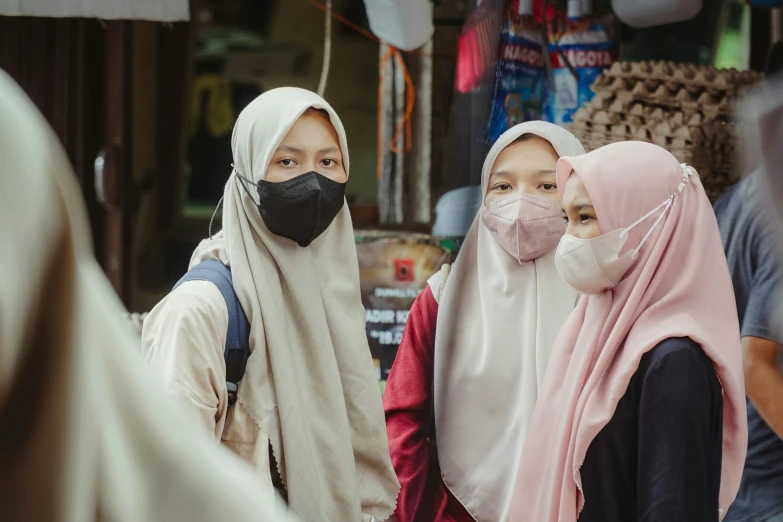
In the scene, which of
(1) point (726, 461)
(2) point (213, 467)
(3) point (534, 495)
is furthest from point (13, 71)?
(2) point (213, 467)

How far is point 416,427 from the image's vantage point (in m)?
2.86

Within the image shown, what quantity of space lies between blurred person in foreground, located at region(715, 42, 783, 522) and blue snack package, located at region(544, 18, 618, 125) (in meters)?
0.75

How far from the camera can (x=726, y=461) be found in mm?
2387

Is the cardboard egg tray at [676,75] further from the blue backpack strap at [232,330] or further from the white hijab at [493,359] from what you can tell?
the blue backpack strap at [232,330]

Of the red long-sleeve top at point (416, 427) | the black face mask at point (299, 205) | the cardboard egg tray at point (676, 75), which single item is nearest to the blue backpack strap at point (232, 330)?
the black face mask at point (299, 205)

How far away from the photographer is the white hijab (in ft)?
9.15

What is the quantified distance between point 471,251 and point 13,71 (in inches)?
78.4

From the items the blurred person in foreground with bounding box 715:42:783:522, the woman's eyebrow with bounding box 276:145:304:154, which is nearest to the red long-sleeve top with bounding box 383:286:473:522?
the woman's eyebrow with bounding box 276:145:304:154

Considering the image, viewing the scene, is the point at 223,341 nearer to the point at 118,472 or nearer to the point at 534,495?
the point at 534,495

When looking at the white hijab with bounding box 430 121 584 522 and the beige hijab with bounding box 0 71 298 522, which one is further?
the white hijab with bounding box 430 121 584 522

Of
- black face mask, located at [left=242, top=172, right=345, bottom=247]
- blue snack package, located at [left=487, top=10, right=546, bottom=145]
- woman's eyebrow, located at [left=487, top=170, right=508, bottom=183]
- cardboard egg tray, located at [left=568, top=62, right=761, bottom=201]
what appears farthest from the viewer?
blue snack package, located at [left=487, top=10, right=546, bottom=145]

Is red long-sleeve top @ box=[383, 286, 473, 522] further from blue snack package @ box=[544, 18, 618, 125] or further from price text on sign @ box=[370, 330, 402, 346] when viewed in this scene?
blue snack package @ box=[544, 18, 618, 125]

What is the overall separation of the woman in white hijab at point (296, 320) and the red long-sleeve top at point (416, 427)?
0.52 feet

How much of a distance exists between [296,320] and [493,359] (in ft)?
1.91
